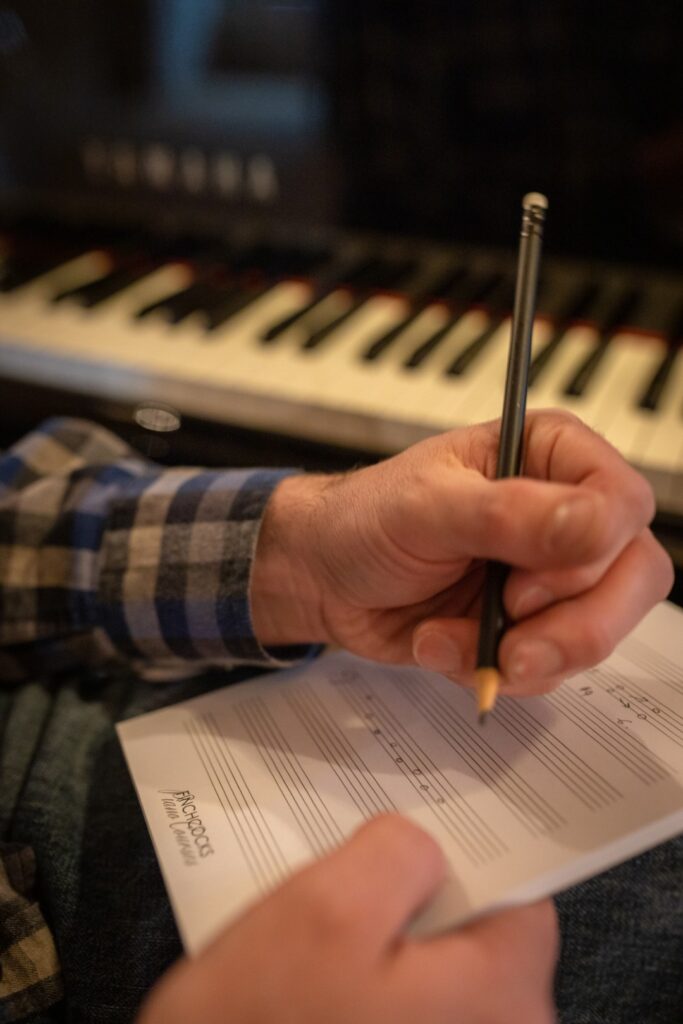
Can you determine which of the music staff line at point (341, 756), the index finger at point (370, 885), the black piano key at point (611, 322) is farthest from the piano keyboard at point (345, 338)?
the index finger at point (370, 885)

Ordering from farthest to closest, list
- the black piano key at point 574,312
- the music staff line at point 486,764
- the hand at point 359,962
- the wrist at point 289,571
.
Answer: the black piano key at point 574,312, the wrist at point 289,571, the music staff line at point 486,764, the hand at point 359,962

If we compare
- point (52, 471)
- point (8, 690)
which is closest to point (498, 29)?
point (52, 471)

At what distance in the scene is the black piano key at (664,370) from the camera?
756 millimetres

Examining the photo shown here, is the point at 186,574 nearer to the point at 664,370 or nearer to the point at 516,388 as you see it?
the point at 516,388

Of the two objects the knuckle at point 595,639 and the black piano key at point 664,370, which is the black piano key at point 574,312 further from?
the knuckle at point 595,639

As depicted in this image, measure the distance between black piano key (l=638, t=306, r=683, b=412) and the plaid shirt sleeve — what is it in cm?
36

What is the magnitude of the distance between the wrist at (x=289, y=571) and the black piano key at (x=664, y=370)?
346 mm

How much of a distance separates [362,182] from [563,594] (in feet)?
2.24

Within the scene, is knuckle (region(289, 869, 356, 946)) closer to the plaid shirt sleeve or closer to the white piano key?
the plaid shirt sleeve

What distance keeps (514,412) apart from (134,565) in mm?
312

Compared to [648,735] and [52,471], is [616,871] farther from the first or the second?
[52,471]

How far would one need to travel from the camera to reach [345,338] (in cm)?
91

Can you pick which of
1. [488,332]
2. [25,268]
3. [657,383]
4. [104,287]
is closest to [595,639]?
[657,383]

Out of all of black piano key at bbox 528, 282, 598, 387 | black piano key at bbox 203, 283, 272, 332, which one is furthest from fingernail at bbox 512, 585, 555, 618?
black piano key at bbox 203, 283, 272, 332
